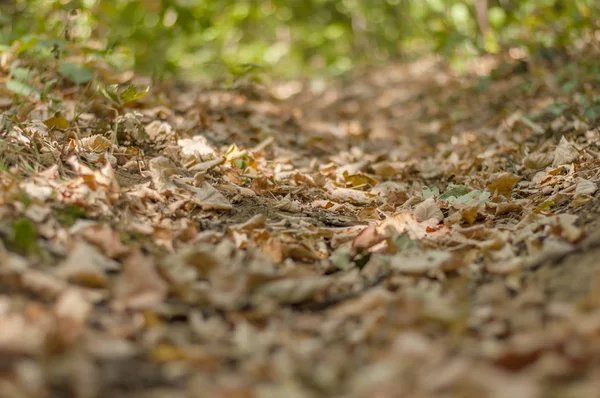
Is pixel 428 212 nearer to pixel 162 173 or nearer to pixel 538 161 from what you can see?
pixel 538 161

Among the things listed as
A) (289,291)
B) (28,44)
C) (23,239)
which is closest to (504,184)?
(289,291)

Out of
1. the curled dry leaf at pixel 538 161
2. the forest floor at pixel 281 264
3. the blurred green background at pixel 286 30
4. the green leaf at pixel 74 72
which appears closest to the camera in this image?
the forest floor at pixel 281 264

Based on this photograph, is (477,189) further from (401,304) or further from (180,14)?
(180,14)

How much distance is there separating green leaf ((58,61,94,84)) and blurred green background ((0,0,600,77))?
0.08 metres

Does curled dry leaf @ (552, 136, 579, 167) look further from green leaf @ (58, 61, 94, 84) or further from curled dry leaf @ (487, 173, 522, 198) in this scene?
green leaf @ (58, 61, 94, 84)

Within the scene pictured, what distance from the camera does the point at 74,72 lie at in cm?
286

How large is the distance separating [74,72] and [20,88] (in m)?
0.37

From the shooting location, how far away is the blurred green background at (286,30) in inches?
A: 143

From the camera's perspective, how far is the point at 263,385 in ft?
3.44

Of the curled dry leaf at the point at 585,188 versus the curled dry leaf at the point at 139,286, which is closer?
the curled dry leaf at the point at 139,286

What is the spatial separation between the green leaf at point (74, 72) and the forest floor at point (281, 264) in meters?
0.08

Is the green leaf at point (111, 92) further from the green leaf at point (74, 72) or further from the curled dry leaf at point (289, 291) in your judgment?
the curled dry leaf at point (289, 291)

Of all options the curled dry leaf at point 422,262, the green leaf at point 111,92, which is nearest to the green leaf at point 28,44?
the green leaf at point 111,92

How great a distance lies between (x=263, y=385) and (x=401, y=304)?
411mm
